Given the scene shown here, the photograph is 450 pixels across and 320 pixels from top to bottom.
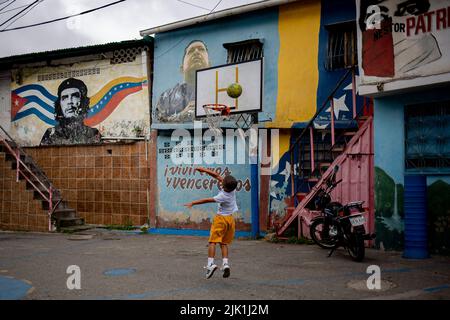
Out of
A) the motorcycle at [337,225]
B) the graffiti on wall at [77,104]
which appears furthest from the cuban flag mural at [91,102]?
the motorcycle at [337,225]

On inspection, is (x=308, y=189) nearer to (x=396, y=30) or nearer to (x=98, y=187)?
(x=396, y=30)

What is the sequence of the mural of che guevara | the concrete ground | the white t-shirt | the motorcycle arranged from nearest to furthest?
the concrete ground
the white t-shirt
the motorcycle
the mural of che guevara

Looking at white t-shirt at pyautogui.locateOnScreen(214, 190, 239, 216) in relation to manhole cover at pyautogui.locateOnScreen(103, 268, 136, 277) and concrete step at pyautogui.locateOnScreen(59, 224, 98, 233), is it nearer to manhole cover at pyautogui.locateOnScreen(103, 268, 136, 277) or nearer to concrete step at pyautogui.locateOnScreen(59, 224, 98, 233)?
manhole cover at pyautogui.locateOnScreen(103, 268, 136, 277)

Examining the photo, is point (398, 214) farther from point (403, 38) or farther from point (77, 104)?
point (77, 104)

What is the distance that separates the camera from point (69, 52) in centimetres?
1622

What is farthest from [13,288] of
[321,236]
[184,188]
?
[184,188]

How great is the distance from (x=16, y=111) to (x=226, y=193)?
43.9ft

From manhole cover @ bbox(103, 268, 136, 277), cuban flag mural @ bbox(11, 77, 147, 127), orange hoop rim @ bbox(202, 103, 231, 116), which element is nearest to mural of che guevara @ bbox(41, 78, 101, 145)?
cuban flag mural @ bbox(11, 77, 147, 127)

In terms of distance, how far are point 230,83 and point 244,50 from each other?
1.82 m

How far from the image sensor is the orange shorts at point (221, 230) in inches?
290

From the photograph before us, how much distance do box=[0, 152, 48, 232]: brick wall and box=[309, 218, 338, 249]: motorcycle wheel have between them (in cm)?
944

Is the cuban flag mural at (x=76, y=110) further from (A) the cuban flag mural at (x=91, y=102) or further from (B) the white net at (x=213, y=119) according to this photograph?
(B) the white net at (x=213, y=119)

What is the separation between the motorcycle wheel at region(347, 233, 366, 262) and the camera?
8.85 m
